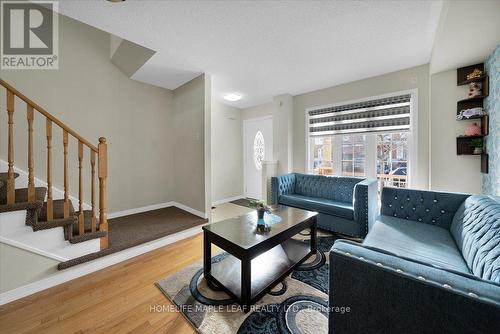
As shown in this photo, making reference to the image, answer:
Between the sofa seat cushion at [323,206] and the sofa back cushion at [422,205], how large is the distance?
410 mm

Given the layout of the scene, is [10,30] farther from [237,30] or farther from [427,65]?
[427,65]

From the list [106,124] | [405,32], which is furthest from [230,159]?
[405,32]

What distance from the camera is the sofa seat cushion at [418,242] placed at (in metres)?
1.38

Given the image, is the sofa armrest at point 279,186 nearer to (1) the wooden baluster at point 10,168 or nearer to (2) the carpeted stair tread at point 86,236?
(2) the carpeted stair tread at point 86,236

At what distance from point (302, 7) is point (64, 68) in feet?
10.8

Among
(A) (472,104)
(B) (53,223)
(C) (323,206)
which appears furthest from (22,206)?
(A) (472,104)

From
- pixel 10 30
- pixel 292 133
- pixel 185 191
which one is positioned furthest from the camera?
pixel 292 133

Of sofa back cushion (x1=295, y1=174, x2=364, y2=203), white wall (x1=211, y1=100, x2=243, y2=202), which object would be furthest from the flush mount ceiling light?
sofa back cushion (x1=295, y1=174, x2=364, y2=203)

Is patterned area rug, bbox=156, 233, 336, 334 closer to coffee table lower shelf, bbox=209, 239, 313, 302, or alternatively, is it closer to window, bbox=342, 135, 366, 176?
coffee table lower shelf, bbox=209, 239, 313, 302

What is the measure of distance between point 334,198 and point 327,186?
0.22 m

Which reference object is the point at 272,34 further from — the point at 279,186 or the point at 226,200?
the point at 226,200

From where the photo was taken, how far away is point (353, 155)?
346cm

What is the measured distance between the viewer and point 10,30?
238 cm

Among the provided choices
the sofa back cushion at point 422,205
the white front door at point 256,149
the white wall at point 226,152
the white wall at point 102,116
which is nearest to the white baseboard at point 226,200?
the white wall at point 226,152
